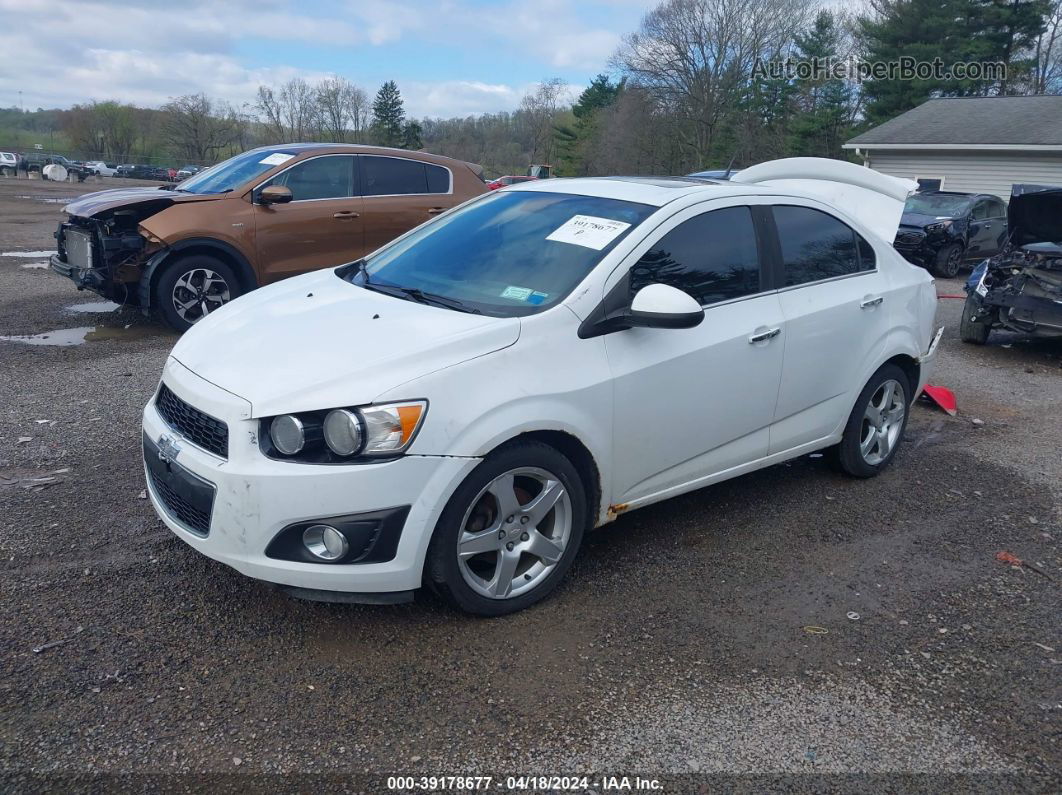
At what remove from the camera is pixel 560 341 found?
3443mm

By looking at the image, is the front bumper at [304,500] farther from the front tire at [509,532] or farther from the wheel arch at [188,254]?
the wheel arch at [188,254]

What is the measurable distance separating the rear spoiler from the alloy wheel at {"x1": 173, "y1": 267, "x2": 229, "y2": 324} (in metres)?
5.14

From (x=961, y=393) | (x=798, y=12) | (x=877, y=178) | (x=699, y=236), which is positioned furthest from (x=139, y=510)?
(x=798, y=12)

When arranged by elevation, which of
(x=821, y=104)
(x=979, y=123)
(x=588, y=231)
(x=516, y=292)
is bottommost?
(x=516, y=292)

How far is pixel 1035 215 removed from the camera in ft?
27.2

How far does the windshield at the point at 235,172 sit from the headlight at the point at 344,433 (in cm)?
617

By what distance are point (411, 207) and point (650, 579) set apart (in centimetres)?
634

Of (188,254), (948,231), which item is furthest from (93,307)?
(948,231)

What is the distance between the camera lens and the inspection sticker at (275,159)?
8648mm

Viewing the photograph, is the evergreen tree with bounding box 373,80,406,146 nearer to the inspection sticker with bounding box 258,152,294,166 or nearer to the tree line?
the tree line

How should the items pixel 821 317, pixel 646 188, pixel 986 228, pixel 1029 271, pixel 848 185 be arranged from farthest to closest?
pixel 986 228 < pixel 1029 271 < pixel 848 185 < pixel 821 317 < pixel 646 188

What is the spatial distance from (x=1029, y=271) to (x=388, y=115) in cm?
7141

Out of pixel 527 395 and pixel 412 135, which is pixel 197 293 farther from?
pixel 412 135

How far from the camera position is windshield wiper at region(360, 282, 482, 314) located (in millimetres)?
3648
